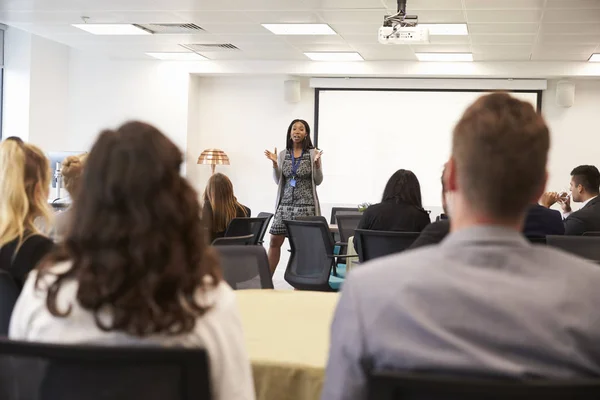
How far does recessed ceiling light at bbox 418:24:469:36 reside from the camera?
7.25m

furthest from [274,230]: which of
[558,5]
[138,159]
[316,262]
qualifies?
[138,159]

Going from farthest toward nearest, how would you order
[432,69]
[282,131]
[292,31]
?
[282,131] → [432,69] → [292,31]

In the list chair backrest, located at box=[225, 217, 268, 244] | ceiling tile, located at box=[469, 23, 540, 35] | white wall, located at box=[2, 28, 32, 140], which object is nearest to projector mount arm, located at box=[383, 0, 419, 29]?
ceiling tile, located at box=[469, 23, 540, 35]

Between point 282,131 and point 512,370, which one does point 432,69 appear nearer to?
point 282,131

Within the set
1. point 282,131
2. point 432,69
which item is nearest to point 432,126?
point 432,69

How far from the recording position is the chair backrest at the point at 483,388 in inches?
41.5

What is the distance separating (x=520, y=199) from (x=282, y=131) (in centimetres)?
915

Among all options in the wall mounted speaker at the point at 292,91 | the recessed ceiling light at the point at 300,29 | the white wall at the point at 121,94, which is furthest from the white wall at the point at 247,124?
the recessed ceiling light at the point at 300,29

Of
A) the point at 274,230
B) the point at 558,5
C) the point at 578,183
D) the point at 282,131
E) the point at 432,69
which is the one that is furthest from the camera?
the point at 282,131

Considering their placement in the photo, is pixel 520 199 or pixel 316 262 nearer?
pixel 520 199

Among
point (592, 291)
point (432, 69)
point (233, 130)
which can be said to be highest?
point (432, 69)

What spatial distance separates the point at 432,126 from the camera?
1009cm

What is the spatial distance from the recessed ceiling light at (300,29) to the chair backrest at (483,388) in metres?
6.67

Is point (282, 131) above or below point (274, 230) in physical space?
above
